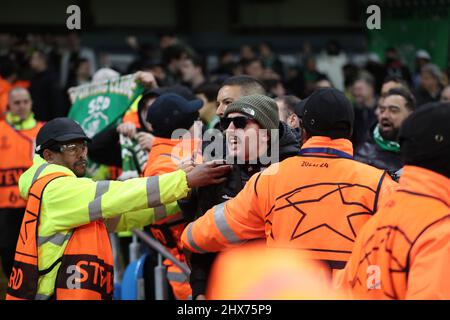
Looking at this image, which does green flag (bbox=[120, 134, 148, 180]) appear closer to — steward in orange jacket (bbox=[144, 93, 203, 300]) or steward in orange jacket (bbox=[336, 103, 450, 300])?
Answer: steward in orange jacket (bbox=[144, 93, 203, 300])

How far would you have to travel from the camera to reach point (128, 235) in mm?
7719

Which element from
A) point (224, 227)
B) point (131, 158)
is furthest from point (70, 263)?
point (131, 158)

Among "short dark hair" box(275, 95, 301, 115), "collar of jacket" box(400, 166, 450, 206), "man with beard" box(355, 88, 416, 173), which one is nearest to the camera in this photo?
"collar of jacket" box(400, 166, 450, 206)

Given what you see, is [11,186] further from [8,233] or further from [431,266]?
[431,266]

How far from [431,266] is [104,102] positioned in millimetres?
5030

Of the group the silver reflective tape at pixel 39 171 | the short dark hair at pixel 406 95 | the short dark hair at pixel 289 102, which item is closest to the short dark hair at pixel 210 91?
the short dark hair at pixel 289 102

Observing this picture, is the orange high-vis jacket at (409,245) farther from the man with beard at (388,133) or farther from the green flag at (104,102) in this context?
the green flag at (104,102)

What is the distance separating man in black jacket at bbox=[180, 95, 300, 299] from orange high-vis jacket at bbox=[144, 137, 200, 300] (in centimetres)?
80

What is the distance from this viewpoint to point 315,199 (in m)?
4.03

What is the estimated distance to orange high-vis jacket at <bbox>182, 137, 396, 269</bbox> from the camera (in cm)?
399

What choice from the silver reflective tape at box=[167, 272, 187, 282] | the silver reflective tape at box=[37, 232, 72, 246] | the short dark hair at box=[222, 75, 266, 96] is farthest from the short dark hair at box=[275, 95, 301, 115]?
the silver reflective tape at box=[37, 232, 72, 246]

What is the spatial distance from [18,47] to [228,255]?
10.0 m

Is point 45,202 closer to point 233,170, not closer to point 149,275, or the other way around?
point 233,170

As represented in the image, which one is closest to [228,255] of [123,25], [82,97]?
[82,97]
